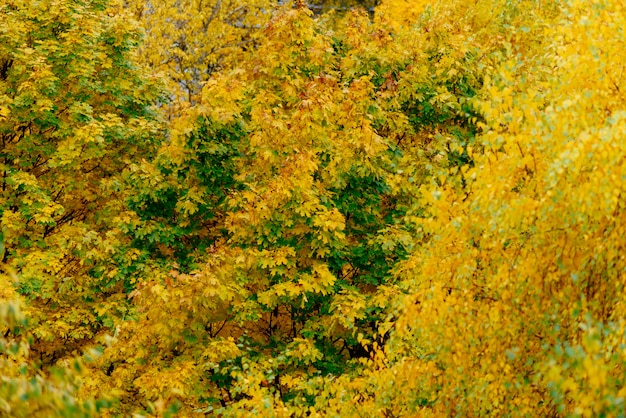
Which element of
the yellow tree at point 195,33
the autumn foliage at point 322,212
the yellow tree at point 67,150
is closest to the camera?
the autumn foliage at point 322,212

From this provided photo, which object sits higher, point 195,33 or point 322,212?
point 322,212

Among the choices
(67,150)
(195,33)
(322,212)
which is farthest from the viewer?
(195,33)

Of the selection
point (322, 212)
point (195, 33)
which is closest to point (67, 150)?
point (322, 212)

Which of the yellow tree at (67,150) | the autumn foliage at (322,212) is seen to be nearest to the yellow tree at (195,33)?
the yellow tree at (67,150)

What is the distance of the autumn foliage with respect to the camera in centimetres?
995

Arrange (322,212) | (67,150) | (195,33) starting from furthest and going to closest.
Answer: (195,33) → (67,150) → (322,212)

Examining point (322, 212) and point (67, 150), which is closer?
point (322, 212)

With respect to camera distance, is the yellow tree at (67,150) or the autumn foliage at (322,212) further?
the yellow tree at (67,150)

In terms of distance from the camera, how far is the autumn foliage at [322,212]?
32.6 ft

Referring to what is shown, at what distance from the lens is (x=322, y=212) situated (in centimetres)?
1719

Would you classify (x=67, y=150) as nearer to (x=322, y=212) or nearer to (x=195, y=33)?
(x=322, y=212)

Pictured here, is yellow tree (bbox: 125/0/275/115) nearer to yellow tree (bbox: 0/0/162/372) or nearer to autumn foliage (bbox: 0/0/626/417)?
yellow tree (bbox: 0/0/162/372)

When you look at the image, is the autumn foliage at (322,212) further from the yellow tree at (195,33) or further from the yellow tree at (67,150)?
the yellow tree at (195,33)

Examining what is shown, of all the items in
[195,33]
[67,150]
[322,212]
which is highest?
[322,212]
